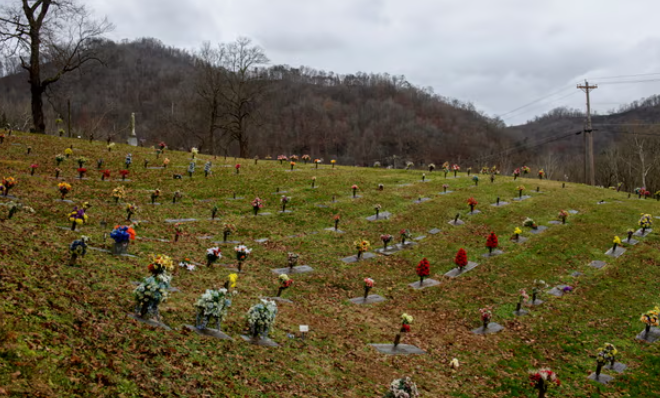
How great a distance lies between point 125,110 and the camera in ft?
355

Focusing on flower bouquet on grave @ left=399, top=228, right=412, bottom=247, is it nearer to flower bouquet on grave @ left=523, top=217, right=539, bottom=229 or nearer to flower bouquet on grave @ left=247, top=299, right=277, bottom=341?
flower bouquet on grave @ left=523, top=217, right=539, bottom=229

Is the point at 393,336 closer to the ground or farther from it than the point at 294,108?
closer to the ground

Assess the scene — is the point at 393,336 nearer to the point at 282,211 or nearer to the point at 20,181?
the point at 282,211

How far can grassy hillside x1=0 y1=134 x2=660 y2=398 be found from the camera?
6.90 m

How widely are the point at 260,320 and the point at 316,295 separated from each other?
534cm

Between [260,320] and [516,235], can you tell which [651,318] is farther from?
[260,320]

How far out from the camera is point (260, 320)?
9.30m

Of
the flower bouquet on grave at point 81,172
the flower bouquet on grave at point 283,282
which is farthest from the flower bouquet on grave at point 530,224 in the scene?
the flower bouquet on grave at point 81,172

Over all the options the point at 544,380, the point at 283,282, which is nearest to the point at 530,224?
the point at 544,380

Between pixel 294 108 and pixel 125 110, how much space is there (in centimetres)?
4551

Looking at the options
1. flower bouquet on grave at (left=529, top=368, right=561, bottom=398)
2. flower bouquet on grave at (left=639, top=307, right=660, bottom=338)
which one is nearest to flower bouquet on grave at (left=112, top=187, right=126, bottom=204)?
flower bouquet on grave at (left=529, top=368, right=561, bottom=398)

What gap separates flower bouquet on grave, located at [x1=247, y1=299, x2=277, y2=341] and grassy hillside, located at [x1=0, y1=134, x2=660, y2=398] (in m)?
0.42

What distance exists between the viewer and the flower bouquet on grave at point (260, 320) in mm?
9297

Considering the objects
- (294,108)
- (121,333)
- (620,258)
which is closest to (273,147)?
(294,108)
